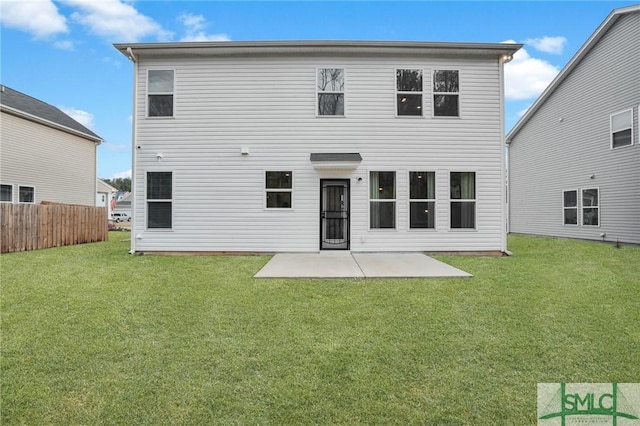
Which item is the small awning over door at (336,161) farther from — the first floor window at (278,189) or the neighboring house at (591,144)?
the neighboring house at (591,144)

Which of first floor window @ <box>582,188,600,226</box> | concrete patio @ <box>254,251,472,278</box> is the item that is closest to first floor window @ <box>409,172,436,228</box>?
concrete patio @ <box>254,251,472,278</box>

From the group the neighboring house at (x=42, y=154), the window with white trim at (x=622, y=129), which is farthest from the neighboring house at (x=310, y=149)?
the neighboring house at (x=42, y=154)

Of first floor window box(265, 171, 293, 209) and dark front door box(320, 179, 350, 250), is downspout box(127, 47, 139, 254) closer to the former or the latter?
first floor window box(265, 171, 293, 209)

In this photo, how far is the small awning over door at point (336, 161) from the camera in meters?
8.49

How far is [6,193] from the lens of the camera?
520 inches

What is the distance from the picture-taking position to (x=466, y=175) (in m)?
9.19

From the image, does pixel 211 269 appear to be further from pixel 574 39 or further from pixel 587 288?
pixel 574 39

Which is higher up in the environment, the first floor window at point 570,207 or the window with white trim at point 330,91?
the window with white trim at point 330,91

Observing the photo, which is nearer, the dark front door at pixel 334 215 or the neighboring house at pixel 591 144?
the dark front door at pixel 334 215

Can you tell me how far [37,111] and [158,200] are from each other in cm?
1129

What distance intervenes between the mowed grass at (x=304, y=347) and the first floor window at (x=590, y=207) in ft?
25.0

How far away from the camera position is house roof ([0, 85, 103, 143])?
537 inches

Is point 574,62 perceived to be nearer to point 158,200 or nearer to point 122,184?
point 158,200

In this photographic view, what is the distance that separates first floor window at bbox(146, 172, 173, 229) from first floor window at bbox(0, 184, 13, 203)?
335 inches
